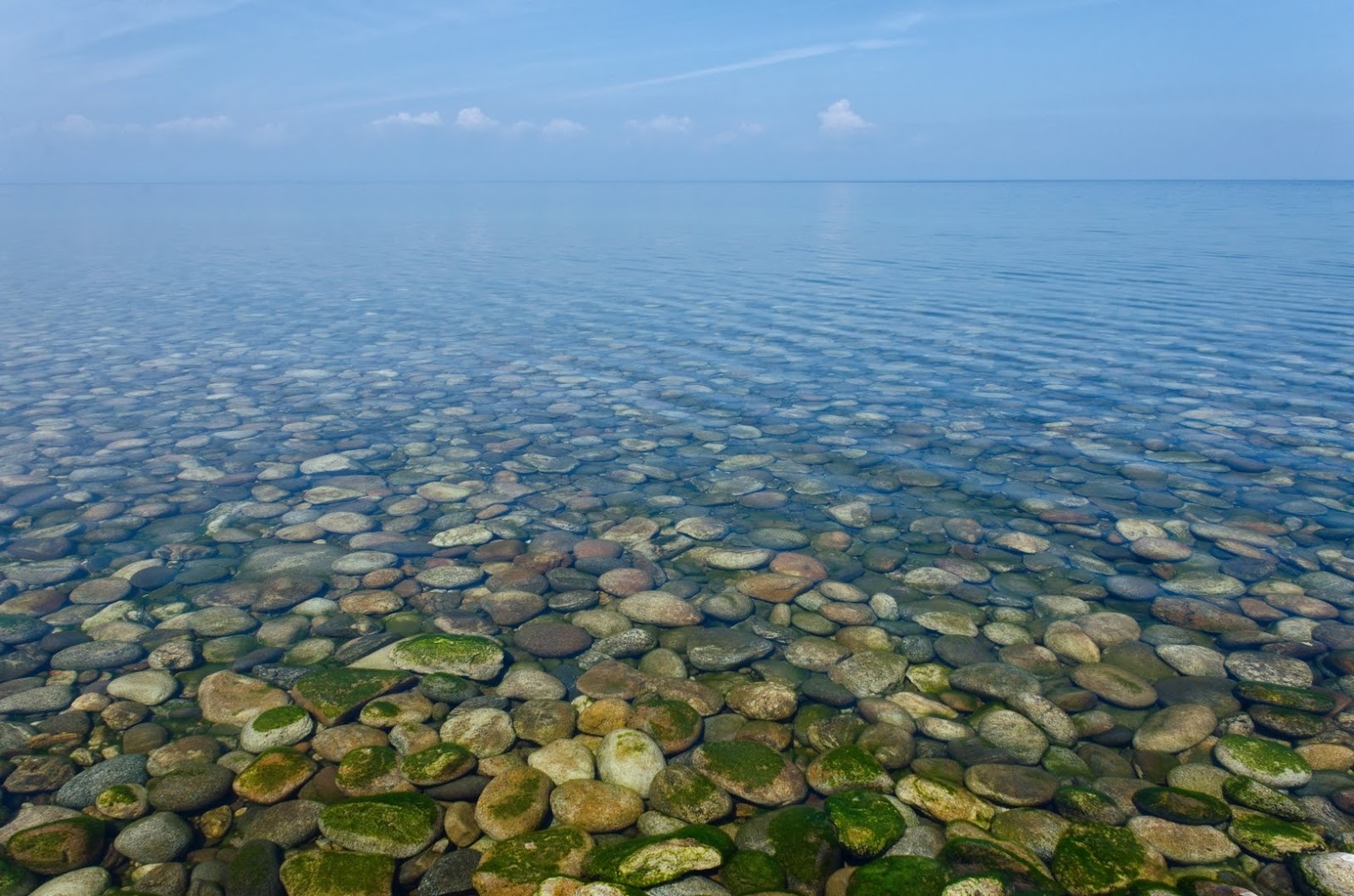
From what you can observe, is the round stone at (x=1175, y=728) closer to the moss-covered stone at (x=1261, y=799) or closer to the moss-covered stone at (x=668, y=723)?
the moss-covered stone at (x=1261, y=799)

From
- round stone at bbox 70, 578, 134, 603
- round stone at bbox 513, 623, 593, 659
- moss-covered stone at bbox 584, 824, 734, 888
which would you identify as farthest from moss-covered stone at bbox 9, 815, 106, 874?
round stone at bbox 70, 578, 134, 603

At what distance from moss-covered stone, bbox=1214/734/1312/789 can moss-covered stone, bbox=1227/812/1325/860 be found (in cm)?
47

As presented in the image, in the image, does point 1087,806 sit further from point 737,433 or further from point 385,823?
point 737,433

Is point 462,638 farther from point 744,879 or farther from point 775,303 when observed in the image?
point 775,303

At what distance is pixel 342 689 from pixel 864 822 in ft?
13.1

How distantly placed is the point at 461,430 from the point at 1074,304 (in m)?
20.5

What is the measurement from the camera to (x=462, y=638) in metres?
7.02

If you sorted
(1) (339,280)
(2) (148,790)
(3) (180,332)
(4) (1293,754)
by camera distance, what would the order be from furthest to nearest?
(1) (339,280), (3) (180,332), (4) (1293,754), (2) (148,790)

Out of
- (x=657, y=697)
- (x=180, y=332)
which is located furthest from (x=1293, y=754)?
(x=180, y=332)

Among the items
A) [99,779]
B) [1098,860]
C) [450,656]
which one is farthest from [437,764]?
[1098,860]

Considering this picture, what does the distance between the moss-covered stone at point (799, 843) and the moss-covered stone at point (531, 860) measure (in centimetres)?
98

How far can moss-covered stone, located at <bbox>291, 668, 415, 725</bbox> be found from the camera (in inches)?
238

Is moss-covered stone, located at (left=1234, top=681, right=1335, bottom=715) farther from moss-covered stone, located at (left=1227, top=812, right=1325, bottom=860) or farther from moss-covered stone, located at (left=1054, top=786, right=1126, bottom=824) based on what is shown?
moss-covered stone, located at (left=1054, top=786, right=1126, bottom=824)

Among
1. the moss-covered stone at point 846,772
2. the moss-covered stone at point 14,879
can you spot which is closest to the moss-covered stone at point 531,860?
the moss-covered stone at point 846,772
